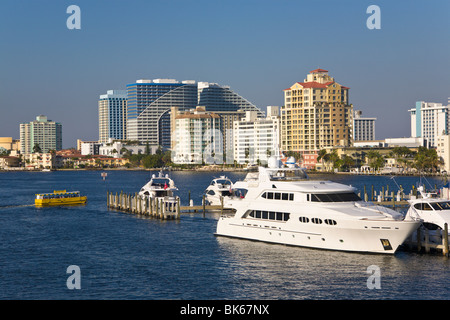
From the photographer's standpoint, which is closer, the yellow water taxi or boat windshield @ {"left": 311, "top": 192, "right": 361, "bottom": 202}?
boat windshield @ {"left": 311, "top": 192, "right": 361, "bottom": 202}

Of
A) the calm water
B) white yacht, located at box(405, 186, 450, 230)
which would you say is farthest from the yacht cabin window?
the calm water

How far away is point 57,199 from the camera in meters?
91.1

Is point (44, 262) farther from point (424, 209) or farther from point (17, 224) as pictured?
point (424, 209)

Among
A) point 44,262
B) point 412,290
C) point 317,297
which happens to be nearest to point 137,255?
point 44,262

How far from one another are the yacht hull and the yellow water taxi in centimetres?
4771

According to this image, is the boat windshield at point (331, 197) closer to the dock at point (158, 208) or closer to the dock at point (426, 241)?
the dock at point (426, 241)

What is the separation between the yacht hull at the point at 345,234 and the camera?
144ft

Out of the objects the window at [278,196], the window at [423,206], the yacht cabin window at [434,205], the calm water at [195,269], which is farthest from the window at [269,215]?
the yacht cabin window at [434,205]

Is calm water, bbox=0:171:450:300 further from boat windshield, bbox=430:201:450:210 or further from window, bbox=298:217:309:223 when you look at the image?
boat windshield, bbox=430:201:450:210

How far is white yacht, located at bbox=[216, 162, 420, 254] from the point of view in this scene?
1756 inches

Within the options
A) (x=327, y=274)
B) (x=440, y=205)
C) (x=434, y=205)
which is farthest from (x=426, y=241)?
(x=327, y=274)

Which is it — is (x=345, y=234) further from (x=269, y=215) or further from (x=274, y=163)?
(x=274, y=163)
